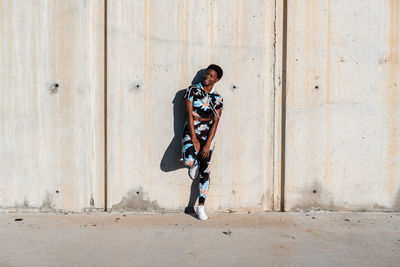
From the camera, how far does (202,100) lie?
466cm

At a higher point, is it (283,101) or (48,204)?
(283,101)

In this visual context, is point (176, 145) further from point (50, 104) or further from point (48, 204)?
point (48, 204)

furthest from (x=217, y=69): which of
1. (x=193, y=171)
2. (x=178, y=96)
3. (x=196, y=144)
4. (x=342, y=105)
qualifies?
(x=342, y=105)

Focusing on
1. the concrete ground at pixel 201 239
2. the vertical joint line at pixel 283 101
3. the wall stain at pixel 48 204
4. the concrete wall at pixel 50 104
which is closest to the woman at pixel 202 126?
the concrete ground at pixel 201 239

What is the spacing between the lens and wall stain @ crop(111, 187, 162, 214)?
4852 mm

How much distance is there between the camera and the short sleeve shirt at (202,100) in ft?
15.2

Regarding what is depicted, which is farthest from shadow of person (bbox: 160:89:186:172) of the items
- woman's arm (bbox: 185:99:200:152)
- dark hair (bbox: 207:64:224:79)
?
dark hair (bbox: 207:64:224:79)

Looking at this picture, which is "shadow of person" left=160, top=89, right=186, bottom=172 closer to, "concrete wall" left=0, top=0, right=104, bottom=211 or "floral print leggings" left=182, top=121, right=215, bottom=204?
"floral print leggings" left=182, top=121, right=215, bottom=204

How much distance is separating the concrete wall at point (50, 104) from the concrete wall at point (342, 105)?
76.4 inches

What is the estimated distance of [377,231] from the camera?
438cm

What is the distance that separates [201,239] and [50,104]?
1994 mm

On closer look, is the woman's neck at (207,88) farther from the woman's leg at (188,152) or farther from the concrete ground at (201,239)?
the concrete ground at (201,239)

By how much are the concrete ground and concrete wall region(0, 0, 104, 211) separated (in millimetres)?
272

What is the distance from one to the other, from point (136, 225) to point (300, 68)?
2.20 metres
